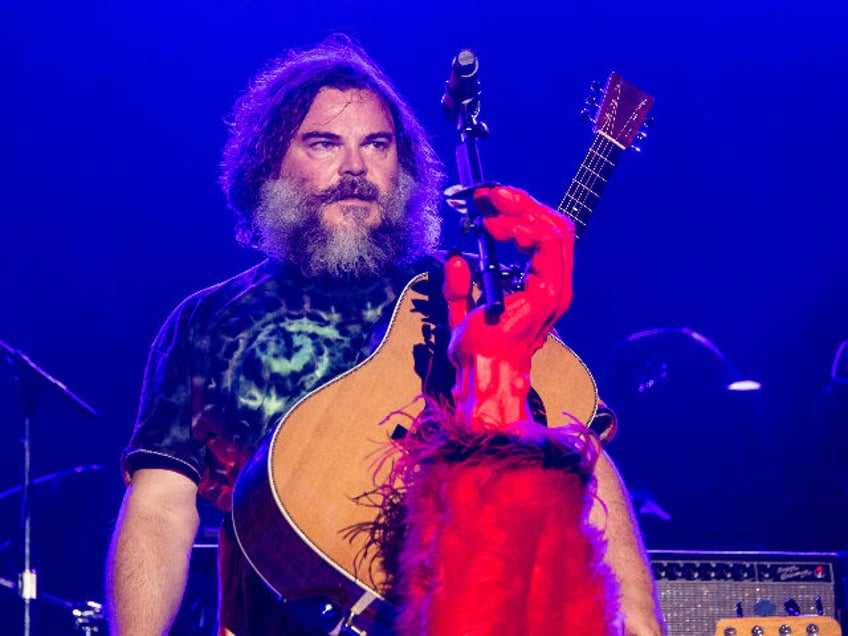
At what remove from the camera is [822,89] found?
6148 millimetres

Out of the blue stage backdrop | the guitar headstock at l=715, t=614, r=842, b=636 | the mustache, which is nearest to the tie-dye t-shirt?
the mustache

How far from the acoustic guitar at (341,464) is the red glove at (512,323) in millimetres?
141

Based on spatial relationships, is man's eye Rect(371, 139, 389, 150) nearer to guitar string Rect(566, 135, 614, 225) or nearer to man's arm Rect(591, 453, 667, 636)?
guitar string Rect(566, 135, 614, 225)

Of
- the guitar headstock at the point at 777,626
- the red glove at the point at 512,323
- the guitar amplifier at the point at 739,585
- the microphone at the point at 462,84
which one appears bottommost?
the guitar headstock at the point at 777,626

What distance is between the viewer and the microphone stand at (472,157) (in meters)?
1.98

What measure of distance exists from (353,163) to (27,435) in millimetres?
1903

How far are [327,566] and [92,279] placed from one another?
4.04m

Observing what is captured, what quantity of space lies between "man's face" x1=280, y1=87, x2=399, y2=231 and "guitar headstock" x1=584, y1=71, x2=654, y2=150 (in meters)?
0.57

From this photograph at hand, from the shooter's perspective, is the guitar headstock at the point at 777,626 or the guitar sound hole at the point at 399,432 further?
the guitar headstock at the point at 777,626

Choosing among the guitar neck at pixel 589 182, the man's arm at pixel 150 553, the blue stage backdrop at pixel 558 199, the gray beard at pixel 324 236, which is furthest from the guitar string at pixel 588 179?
the blue stage backdrop at pixel 558 199

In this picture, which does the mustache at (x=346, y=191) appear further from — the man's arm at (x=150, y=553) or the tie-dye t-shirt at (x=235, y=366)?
Answer: the man's arm at (x=150, y=553)

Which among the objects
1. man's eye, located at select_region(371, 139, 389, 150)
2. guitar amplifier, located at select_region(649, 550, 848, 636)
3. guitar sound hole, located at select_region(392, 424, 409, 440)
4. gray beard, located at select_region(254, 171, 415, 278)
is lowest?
guitar amplifier, located at select_region(649, 550, 848, 636)

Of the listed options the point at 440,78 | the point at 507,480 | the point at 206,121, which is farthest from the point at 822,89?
the point at 507,480

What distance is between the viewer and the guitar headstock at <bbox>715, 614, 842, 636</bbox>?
292 cm
